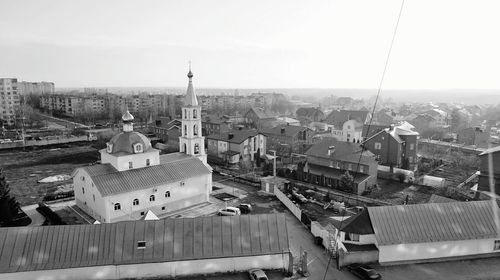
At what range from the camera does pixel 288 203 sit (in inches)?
932

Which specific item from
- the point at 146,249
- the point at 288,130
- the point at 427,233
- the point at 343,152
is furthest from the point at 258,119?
the point at 146,249

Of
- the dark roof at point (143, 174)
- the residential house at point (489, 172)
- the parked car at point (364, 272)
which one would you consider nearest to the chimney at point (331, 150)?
the residential house at point (489, 172)

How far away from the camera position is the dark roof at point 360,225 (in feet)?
53.3

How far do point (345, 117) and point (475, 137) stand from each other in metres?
19.5

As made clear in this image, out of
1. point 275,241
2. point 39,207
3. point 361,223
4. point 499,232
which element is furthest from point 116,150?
point 499,232

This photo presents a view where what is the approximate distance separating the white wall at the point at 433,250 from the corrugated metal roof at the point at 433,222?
0.92 ft

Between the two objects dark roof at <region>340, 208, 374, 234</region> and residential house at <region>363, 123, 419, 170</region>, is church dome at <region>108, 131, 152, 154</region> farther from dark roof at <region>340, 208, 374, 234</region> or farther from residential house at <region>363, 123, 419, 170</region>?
residential house at <region>363, 123, 419, 170</region>

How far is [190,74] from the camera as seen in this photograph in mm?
25328

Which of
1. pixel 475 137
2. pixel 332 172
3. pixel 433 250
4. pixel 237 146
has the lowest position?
pixel 433 250

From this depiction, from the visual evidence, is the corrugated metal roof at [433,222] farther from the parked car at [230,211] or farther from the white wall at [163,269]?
the parked car at [230,211]

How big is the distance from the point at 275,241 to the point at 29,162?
3603 cm

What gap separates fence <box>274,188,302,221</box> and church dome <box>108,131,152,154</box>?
10008mm

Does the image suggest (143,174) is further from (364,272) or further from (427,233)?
(427,233)

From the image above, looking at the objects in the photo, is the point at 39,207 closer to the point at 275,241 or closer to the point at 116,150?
the point at 116,150
